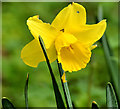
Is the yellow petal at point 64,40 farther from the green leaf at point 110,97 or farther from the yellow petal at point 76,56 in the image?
the green leaf at point 110,97

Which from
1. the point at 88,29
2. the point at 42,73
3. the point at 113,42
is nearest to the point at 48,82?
the point at 42,73

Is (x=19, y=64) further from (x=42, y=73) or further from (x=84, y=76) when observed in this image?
(x=84, y=76)

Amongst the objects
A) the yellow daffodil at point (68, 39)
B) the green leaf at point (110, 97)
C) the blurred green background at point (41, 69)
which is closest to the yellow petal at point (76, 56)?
the yellow daffodil at point (68, 39)

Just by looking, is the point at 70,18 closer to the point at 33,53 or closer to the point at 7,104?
the point at 33,53

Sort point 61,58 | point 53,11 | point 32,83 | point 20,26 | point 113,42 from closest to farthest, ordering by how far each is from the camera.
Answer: point 61,58, point 113,42, point 32,83, point 20,26, point 53,11

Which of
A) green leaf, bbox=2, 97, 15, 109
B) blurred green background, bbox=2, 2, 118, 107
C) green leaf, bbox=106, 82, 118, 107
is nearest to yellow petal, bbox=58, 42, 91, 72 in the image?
green leaf, bbox=106, 82, 118, 107

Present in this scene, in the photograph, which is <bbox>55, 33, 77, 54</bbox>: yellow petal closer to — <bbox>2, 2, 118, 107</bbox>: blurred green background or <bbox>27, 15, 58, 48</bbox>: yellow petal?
<bbox>27, 15, 58, 48</bbox>: yellow petal

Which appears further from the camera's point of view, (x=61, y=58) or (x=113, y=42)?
(x=113, y=42)
